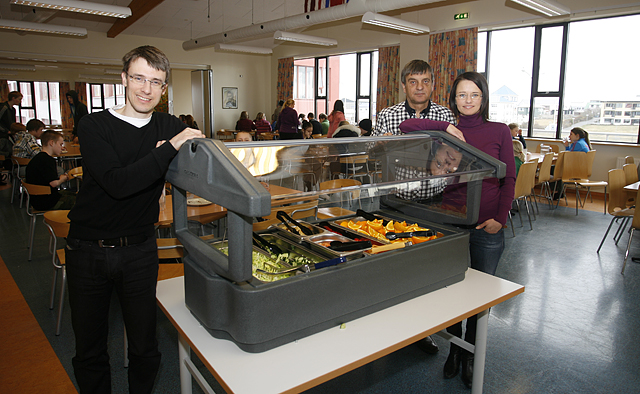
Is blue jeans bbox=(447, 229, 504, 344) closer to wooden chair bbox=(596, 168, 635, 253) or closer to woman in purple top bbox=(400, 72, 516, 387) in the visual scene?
woman in purple top bbox=(400, 72, 516, 387)

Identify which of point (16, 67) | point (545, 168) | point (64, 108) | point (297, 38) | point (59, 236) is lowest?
point (59, 236)

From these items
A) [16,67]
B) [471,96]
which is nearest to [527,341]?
[471,96]

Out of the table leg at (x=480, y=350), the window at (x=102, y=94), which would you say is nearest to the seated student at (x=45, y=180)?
the table leg at (x=480, y=350)

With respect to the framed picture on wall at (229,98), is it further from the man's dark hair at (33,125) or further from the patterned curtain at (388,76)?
the man's dark hair at (33,125)

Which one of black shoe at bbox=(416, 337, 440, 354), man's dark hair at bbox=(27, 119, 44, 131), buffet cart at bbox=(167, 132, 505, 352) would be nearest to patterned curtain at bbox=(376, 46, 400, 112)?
man's dark hair at bbox=(27, 119, 44, 131)

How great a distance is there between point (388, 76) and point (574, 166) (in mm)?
4645

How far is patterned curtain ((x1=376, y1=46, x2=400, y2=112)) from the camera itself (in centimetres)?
912

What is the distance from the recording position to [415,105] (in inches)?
87.7

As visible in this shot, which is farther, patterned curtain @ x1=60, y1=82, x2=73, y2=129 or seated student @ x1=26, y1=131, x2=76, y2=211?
patterned curtain @ x1=60, y1=82, x2=73, y2=129

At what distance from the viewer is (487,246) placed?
1.95 meters

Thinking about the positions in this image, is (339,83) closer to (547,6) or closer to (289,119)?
(289,119)

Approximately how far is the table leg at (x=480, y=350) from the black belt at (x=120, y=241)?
1.39 meters

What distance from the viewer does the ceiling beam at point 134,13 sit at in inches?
320

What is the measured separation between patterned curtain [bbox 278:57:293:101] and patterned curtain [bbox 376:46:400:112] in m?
3.42
